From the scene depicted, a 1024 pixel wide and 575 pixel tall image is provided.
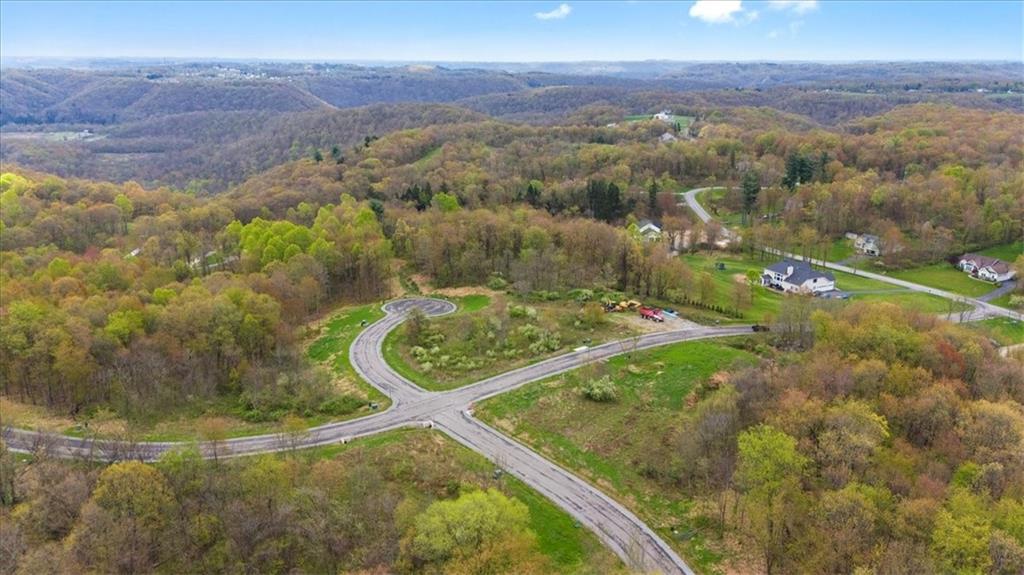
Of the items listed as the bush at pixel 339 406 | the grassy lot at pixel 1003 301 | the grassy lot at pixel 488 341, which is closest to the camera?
the bush at pixel 339 406

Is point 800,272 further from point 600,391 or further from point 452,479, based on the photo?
point 452,479

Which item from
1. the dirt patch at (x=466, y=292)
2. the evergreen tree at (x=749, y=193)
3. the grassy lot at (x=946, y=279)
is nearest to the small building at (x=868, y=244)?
the grassy lot at (x=946, y=279)

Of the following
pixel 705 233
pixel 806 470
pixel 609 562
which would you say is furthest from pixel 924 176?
pixel 609 562

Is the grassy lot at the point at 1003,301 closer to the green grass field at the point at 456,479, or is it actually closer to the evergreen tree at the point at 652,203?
the evergreen tree at the point at 652,203

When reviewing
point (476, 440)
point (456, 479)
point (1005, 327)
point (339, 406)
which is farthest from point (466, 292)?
point (1005, 327)

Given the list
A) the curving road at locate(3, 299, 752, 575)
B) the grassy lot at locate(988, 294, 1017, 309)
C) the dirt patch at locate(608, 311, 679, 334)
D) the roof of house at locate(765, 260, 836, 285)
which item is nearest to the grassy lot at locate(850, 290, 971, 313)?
the roof of house at locate(765, 260, 836, 285)

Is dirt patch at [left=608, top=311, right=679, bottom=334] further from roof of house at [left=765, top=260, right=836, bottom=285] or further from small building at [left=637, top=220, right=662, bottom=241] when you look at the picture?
small building at [left=637, top=220, right=662, bottom=241]
